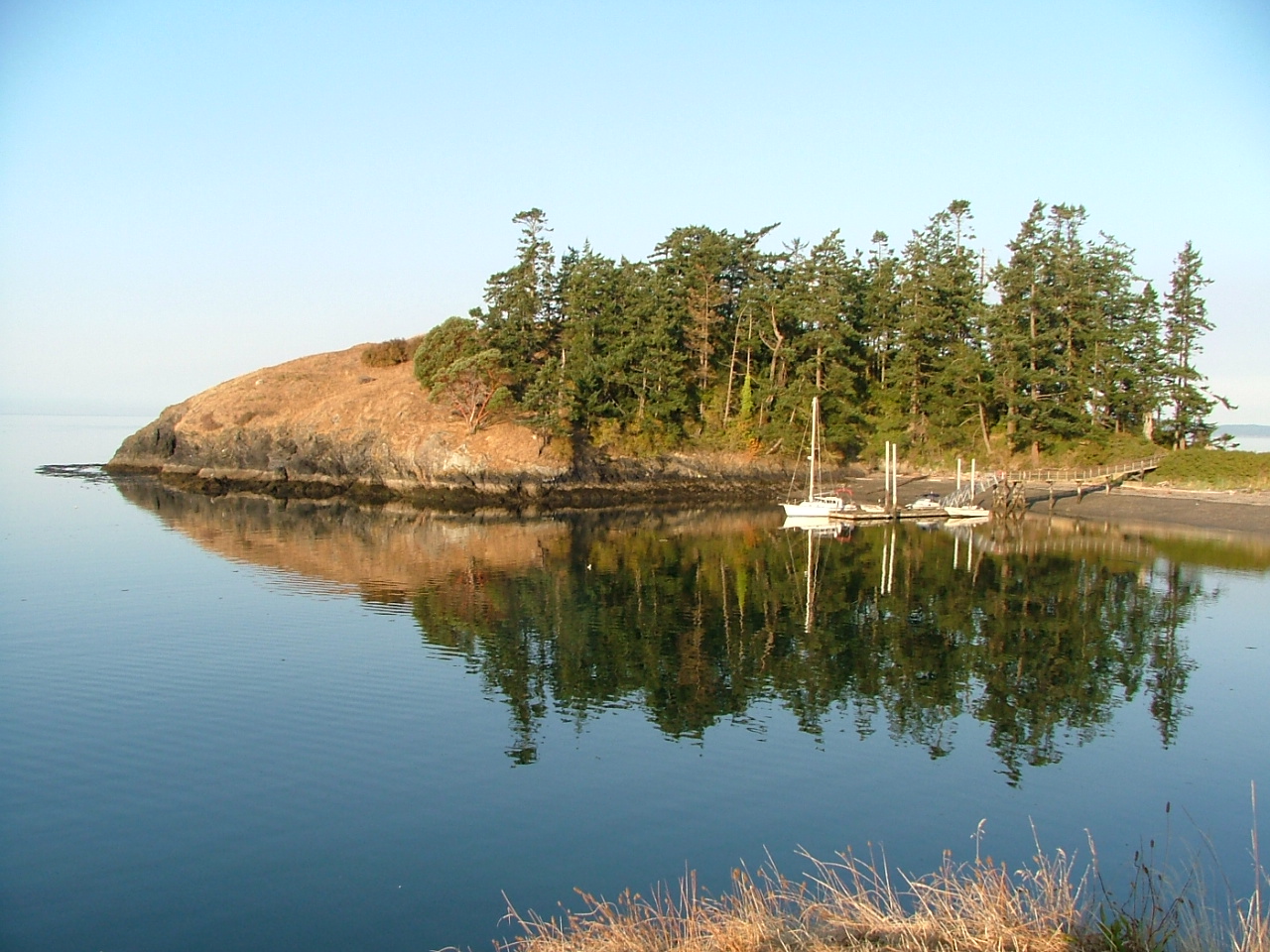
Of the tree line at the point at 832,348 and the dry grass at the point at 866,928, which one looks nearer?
the dry grass at the point at 866,928

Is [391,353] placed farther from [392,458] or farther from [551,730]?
[551,730]

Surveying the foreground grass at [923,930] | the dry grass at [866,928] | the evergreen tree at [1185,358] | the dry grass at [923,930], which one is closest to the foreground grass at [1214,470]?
the evergreen tree at [1185,358]

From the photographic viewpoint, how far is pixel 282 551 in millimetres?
44219

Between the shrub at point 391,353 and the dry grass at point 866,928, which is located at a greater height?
the shrub at point 391,353

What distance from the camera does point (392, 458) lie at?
70062mm

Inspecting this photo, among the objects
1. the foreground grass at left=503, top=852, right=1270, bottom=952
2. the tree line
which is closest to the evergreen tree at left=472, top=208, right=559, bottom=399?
the tree line

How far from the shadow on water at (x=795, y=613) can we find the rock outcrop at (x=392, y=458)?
446 inches

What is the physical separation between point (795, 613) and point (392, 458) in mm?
44624

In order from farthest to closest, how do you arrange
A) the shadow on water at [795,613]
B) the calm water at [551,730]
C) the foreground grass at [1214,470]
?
1. the foreground grass at [1214,470]
2. the shadow on water at [795,613]
3. the calm water at [551,730]

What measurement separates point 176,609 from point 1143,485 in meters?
56.0

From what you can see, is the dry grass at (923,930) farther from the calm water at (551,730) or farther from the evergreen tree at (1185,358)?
the evergreen tree at (1185,358)

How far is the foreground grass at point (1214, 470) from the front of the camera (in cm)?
5912

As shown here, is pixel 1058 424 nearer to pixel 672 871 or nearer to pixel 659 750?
pixel 659 750

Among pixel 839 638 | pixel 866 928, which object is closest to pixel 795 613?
pixel 839 638
